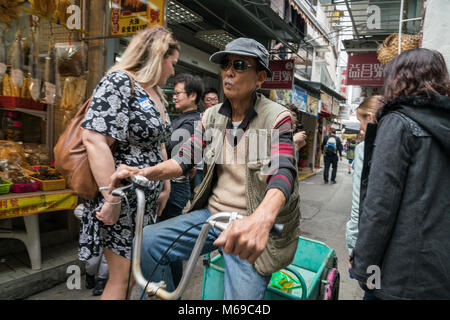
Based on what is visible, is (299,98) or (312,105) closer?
(299,98)

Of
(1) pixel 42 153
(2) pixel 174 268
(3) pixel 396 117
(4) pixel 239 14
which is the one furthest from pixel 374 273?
(4) pixel 239 14

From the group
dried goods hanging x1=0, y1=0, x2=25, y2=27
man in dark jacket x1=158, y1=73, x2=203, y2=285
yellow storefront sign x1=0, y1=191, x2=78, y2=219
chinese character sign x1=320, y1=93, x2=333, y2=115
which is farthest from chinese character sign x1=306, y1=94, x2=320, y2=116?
yellow storefront sign x1=0, y1=191, x2=78, y2=219

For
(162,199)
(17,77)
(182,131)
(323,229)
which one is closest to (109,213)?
(162,199)

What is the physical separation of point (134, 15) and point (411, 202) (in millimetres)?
3596

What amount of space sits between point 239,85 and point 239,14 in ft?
18.5

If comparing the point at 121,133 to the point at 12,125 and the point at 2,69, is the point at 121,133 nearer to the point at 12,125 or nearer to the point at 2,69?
the point at 2,69

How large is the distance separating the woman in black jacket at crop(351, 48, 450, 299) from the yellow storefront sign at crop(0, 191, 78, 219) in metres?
3.26

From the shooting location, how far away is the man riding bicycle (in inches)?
59.4

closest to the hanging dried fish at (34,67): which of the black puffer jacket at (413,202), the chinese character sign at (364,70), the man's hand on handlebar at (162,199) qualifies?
the man's hand on handlebar at (162,199)

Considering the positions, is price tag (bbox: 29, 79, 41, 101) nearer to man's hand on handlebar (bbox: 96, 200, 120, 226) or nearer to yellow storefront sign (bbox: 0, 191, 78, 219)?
yellow storefront sign (bbox: 0, 191, 78, 219)

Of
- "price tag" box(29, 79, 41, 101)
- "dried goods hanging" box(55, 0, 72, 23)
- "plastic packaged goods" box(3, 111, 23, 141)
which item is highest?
"dried goods hanging" box(55, 0, 72, 23)

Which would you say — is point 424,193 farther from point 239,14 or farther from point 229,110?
point 239,14

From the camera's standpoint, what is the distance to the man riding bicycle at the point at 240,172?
151 cm

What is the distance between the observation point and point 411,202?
149cm
